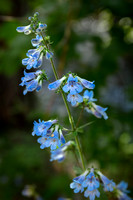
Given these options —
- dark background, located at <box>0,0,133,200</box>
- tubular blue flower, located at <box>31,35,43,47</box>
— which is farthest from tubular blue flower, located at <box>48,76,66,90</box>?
dark background, located at <box>0,0,133,200</box>

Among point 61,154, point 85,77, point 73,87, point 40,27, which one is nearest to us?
point 73,87

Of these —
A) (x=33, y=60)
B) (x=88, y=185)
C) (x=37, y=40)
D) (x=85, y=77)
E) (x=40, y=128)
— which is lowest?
(x=88, y=185)

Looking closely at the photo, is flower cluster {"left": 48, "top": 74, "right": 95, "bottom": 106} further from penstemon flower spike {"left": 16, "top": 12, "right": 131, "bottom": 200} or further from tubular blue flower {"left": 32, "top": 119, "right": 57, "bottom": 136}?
tubular blue flower {"left": 32, "top": 119, "right": 57, "bottom": 136}

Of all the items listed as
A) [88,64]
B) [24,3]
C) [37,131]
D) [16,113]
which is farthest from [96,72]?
[24,3]

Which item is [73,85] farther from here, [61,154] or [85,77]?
[85,77]

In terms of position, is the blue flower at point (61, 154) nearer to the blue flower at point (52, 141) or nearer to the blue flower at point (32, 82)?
the blue flower at point (52, 141)

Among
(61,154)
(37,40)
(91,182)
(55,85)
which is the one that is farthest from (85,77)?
(91,182)

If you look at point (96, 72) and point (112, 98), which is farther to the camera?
point (112, 98)

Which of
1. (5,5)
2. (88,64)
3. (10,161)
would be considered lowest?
(10,161)

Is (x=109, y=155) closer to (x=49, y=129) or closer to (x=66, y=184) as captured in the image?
(x=66, y=184)
